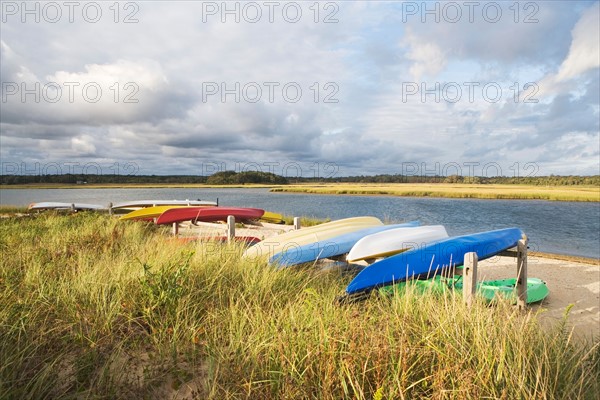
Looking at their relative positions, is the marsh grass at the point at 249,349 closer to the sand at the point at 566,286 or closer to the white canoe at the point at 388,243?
the white canoe at the point at 388,243

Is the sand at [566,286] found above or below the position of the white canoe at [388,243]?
below

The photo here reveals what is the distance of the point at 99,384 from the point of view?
8.19 ft

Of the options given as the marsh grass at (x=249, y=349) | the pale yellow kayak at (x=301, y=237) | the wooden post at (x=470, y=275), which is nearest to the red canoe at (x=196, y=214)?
the pale yellow kayak at (x=301, y=237)

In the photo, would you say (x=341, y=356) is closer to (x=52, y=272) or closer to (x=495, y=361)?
(x=495, y=361)

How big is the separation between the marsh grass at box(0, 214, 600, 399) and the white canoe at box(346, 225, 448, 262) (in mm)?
2314

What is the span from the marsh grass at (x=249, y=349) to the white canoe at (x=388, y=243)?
2314 millimetres

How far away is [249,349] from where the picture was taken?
2.87 metres

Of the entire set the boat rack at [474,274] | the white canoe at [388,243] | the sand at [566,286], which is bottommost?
the sand at [566,286]

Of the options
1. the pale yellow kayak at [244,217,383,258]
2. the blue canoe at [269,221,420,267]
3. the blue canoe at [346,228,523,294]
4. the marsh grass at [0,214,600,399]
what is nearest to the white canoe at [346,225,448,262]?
the blue canoe at [269,221,420,267]

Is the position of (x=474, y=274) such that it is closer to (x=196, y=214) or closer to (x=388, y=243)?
(x=388, y=243)

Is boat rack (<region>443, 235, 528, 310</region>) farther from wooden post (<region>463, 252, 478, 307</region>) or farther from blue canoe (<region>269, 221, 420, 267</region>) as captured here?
blue canoe (<region>269, 221, 420, 267</region>)

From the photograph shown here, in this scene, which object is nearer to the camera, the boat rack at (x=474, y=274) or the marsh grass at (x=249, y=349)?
the marsh grass at (x=249, y=349)

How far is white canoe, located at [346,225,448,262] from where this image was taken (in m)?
6.11

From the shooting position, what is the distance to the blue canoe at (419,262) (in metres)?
4.96
